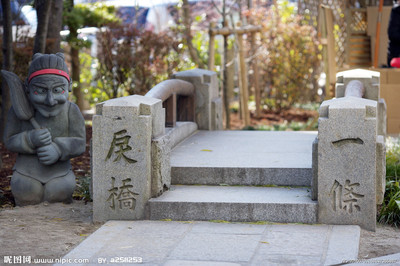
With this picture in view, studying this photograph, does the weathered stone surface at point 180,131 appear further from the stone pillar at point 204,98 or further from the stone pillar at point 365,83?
the stone pillar at point 365,83

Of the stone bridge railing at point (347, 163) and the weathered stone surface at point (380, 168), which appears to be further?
the weathered stone surface at point (380, 168)

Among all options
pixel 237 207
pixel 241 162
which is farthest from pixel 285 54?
pixel 237 207

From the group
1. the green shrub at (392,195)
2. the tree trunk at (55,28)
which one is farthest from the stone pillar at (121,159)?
the tree trunk at (55,28)

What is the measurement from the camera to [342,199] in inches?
223

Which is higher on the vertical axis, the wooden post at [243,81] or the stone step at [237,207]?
the wooden post at [243,81]

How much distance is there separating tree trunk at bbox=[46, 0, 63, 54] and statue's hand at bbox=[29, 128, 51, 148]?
372cm

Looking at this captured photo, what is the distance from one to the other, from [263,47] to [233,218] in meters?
10.9

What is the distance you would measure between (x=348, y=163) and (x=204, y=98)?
434 cm

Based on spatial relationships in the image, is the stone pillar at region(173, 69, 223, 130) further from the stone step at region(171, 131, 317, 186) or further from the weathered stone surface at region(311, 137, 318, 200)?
the weathered stone surface at region(311, 137, 318, 200)

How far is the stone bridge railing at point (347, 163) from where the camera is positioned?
5.57 m

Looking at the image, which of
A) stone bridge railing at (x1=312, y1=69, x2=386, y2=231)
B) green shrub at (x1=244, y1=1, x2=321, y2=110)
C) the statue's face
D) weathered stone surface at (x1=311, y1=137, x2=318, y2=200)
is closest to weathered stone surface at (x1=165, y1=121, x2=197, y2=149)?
the statue's face

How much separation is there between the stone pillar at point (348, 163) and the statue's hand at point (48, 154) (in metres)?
2.64

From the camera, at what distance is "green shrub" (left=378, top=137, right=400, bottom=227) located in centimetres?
604

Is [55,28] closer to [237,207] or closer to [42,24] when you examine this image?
[42,24]
